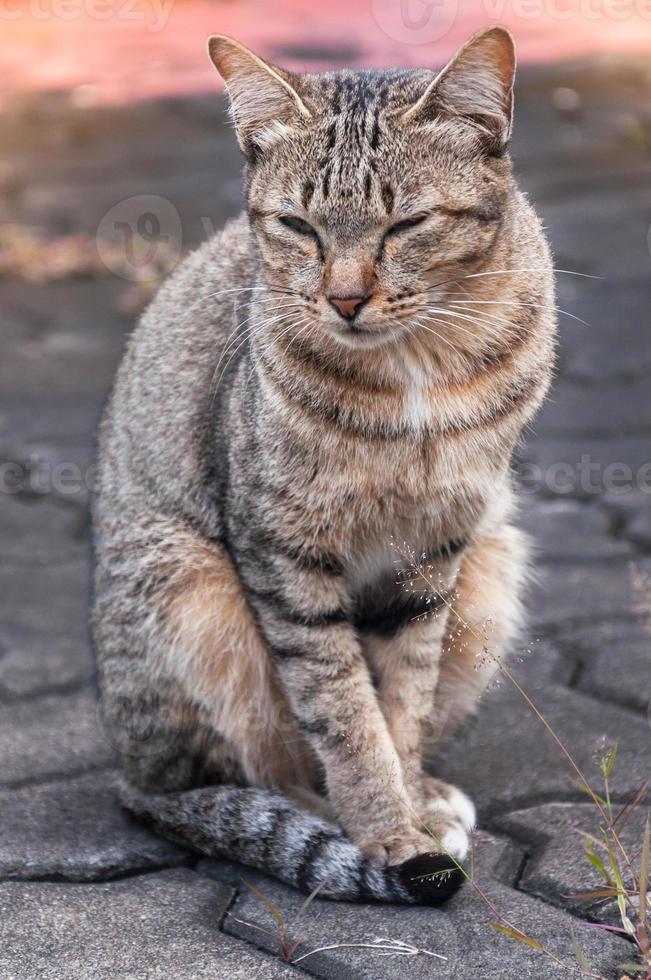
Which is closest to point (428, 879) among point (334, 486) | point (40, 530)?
point (334, 486)

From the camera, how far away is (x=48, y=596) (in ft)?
14.1

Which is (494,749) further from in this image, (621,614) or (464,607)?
(621,614)

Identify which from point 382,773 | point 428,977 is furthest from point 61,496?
point 428,977

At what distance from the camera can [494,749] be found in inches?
128

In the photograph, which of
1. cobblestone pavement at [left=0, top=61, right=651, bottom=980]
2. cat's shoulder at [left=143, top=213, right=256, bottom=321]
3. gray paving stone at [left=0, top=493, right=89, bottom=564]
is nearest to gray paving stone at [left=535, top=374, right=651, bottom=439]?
cobblestone pavement at [left=0, top=61, right=651, bottom=980]

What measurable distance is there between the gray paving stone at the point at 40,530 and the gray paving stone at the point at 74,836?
1.54 m

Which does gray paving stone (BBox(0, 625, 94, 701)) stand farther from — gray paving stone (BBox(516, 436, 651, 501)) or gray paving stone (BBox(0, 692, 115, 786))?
gray paving stone (BBox(516, 436, 651, 501))

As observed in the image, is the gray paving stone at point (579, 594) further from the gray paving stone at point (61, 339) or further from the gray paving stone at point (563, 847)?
the gray paving stone at point (61, 339)

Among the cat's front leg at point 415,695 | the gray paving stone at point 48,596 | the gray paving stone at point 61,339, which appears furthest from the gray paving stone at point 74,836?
the gray paving stone at point 61,339

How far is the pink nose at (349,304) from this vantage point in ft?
8.14

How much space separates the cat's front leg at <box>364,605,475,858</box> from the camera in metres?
2.87

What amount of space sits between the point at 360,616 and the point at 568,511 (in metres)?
2.00

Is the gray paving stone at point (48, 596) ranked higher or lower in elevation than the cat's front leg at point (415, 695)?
lower

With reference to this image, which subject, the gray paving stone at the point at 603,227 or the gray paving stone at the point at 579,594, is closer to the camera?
the gray paving stone at the point at 579,594
